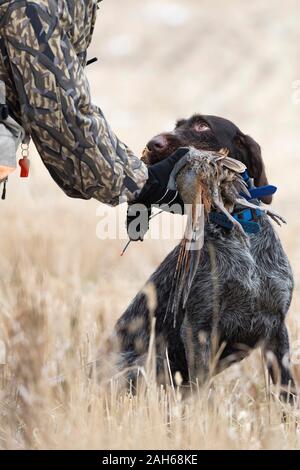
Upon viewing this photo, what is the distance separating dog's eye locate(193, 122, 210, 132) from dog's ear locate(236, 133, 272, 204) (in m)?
0.18

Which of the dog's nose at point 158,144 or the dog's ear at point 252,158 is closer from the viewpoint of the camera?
the dog's nose at point 158,144

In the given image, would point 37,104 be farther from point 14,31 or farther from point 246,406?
point 246,406

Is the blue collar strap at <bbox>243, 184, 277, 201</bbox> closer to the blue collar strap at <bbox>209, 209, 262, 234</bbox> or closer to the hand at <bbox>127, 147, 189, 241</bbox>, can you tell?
the blue collar strap at <bbox>209, 209, 262, 234</bbox>

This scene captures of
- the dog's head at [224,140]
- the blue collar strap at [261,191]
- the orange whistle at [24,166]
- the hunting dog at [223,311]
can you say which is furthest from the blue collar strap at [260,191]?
the orange whistle at [24,166]

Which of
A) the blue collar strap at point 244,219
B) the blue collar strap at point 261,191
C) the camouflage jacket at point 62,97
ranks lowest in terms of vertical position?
the blue collar strap at point 244,219

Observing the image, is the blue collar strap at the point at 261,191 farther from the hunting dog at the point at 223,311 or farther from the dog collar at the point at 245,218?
the hunting dog at the point at 223,311

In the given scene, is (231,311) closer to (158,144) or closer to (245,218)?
(245,218)

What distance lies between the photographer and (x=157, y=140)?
4.42 meters

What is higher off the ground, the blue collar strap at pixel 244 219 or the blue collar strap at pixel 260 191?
the blue collar strap at pixel 260 191

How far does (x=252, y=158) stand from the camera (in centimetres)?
471

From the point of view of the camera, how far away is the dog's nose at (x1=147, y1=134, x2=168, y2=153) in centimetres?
438

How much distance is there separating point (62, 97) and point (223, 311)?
1.55m

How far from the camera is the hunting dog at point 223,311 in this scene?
434 centimetres

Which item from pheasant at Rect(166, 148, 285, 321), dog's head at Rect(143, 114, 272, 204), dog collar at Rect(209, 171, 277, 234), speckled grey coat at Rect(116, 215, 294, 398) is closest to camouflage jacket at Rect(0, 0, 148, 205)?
pheasant at Rect(166, 148, 285, 321)
